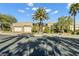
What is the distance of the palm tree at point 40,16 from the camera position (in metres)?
4.96

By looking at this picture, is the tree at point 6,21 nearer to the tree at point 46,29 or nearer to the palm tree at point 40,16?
the palm tree at point 40,16

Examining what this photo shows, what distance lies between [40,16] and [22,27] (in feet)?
1.66

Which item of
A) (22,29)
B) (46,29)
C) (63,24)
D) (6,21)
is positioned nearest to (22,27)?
(22,29)

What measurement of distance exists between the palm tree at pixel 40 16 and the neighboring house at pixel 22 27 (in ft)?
0.69

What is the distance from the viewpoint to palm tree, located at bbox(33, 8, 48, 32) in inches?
195

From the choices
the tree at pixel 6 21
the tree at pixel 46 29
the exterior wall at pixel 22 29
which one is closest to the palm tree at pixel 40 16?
the tree at pixel 46 29

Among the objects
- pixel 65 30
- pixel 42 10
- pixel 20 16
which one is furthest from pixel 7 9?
pixel 65 30

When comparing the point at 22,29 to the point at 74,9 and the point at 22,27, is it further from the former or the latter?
the point at 74,9

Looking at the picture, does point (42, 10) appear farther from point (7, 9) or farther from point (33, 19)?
point (7, 9)

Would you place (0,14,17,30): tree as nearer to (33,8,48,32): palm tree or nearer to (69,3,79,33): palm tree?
(33,8,48,32): palm tree

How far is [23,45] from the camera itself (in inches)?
198

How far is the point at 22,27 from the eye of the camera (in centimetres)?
512

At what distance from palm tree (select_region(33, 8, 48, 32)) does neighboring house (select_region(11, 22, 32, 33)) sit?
0.69ft

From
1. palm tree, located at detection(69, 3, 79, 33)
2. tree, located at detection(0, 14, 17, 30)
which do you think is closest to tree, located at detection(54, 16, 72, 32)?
palm tree, located at detection(69, 3, 79, 33)
